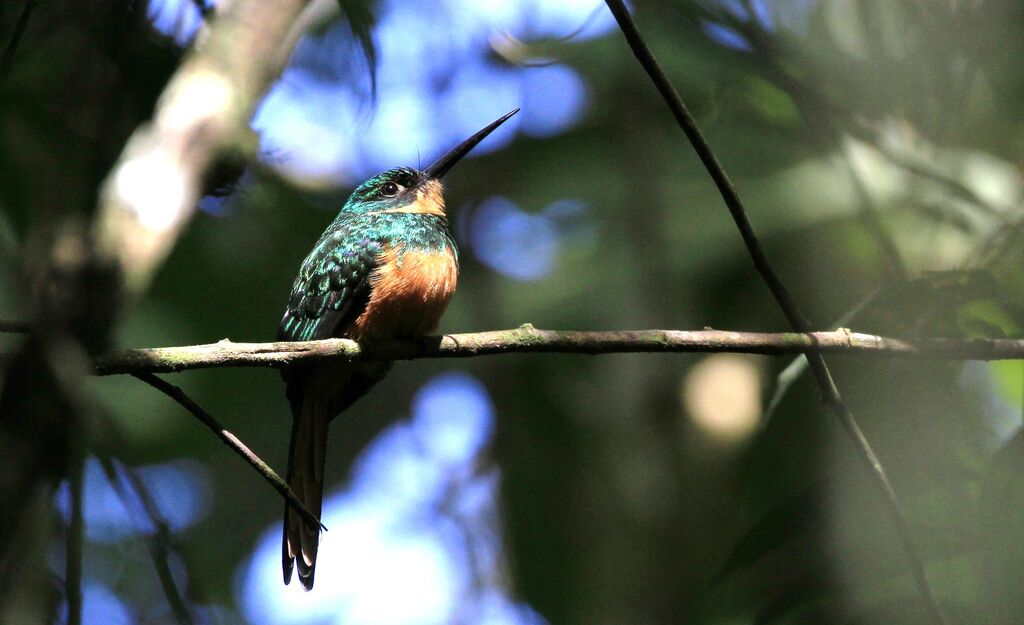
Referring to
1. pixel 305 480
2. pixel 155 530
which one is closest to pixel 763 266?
pixel 155 530

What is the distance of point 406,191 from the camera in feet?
12.0

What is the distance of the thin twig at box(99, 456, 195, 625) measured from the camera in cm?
116

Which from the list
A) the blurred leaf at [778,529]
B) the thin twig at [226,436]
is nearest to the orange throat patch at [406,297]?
the blurred leaf at [778,529]

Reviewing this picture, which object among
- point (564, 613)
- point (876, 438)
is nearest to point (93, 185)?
point (876, 438)

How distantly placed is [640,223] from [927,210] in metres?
1.06

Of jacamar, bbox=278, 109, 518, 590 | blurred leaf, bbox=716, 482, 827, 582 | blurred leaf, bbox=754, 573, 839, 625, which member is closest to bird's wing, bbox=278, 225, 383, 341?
jacamar, bbox=278, 109, 518, 590

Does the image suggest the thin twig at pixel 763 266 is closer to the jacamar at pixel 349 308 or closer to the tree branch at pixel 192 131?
the jacamar at pixel 349 308

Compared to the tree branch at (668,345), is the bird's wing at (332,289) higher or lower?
higher

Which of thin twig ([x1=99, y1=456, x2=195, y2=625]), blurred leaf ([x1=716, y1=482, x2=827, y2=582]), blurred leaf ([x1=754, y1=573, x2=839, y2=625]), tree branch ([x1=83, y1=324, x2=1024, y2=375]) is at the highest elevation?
tree branch ([x1=83, y1=324, x2=1024, y2=375])

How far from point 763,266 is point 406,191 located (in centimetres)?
188

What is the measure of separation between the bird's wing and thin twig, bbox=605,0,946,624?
127cm

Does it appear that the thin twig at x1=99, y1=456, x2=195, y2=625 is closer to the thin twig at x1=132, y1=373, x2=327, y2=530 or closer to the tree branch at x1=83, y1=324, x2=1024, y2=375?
the thin twig at x1=132, y1=373, x2=327, y2=530

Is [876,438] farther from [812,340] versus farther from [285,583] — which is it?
[285,583]

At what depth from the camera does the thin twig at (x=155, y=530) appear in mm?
1163
